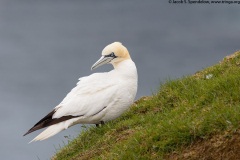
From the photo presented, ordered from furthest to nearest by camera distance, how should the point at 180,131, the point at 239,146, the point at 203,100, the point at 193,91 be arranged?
the point at 193,91
the point at 203,100
the point at 180,131
the point at 239,146

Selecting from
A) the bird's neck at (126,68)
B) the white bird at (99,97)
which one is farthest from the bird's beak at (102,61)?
the bird's neck at (126,68)

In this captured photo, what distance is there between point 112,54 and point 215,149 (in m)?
4.70

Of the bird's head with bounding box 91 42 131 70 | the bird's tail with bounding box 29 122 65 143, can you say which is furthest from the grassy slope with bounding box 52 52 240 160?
the bird's head with bounding box 91 42 131 70

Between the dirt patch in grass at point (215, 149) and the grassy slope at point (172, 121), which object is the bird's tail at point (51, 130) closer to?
the grassy slope at point (172, 121)

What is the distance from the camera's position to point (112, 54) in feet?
44.8

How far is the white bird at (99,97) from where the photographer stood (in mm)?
13086

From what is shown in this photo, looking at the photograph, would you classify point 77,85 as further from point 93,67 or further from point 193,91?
point 193,91

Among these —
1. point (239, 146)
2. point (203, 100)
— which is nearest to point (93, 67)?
point (203, 100)

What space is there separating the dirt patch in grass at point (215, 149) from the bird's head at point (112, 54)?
4.24 meters

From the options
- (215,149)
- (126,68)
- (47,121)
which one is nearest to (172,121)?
(215,149)

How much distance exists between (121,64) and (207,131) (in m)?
4.21

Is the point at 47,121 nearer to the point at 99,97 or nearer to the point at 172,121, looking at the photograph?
the point at 99,97

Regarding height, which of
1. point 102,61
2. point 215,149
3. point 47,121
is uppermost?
point 102,61

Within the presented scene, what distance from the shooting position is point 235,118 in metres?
9.89
